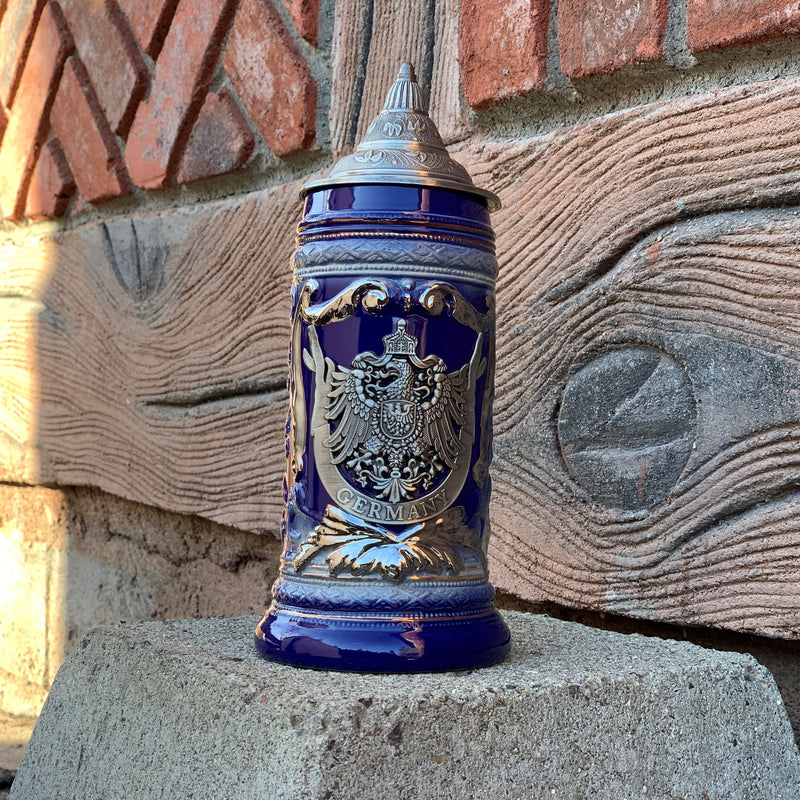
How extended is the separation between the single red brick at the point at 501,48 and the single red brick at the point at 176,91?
0.51 metres

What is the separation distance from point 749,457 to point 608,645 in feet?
0.73

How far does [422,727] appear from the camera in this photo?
2.49 feet

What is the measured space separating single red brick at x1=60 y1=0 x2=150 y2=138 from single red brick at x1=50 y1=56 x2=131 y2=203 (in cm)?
2

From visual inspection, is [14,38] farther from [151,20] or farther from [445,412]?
[445,412]

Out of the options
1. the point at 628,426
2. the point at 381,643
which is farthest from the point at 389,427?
the point at 628,426

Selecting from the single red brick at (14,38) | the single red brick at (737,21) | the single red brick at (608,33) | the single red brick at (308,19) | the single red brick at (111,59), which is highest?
the single red brick at (14,38)

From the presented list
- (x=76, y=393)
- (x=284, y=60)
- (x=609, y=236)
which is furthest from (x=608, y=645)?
(x=76, y=393)

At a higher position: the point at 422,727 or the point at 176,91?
the point at 176,91

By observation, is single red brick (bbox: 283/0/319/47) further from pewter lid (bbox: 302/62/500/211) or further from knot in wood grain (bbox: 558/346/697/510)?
knot in wood grain (bbox: 558/346/697/510)

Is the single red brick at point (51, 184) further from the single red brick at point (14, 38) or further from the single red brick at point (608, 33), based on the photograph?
the single red brick at point (608, 33)

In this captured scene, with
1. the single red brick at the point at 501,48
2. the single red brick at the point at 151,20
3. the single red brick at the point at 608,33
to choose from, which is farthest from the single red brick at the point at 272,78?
the single red brick at the point at 608,33

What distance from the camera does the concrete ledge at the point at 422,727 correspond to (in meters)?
0.75

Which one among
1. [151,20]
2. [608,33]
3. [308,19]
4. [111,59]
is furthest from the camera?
[111,59]

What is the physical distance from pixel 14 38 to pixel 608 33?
1.48 m
